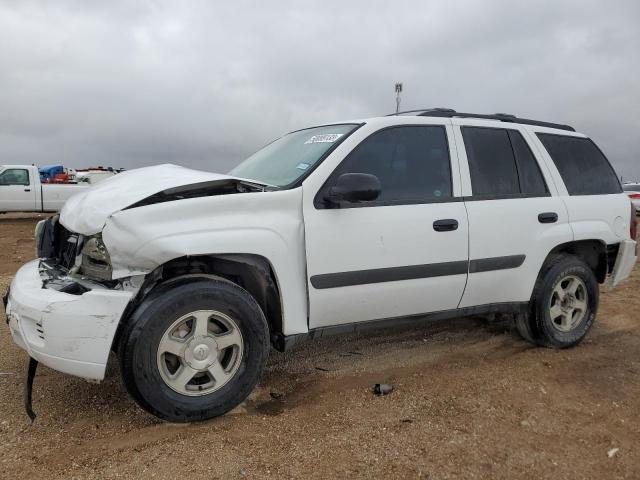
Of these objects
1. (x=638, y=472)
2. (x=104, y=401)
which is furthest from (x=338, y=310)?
(x=638, y=472)

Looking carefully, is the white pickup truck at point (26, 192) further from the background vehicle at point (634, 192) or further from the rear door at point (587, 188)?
the background vehicle at point (634, 192)

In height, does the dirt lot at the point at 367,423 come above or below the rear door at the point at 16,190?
below

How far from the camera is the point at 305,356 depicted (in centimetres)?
400

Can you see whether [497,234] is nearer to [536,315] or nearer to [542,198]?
[542,198]

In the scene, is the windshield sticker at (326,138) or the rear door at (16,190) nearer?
the windshield sticker at (326,138)

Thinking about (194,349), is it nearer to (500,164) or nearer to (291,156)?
(291,156)

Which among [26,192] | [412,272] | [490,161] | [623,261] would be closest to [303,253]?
[412,272]

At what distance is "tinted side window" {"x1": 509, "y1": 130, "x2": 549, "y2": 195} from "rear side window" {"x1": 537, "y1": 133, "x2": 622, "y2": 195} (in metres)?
0.24

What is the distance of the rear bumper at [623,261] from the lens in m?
4.45

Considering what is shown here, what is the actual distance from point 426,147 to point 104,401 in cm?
267

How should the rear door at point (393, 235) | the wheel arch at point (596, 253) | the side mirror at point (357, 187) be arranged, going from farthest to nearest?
the wheel arch at point (596, 253) → the rear door at point (393, 235) → the side mirror at point (357, 187)

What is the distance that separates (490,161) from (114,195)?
8.67 ft

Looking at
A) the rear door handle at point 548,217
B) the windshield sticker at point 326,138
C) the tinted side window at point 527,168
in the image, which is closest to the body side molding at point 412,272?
the rear door handle at point 548,217

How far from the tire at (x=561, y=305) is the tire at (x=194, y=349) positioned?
232cm
